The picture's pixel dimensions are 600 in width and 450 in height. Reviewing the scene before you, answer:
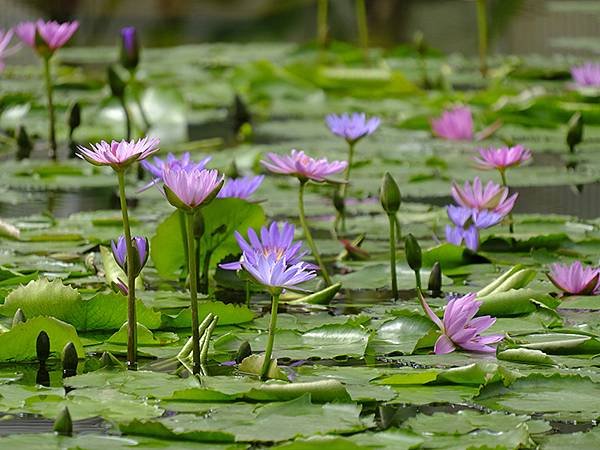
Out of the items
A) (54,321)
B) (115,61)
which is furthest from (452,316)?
(115,61)

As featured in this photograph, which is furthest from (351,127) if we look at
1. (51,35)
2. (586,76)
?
(586,76)

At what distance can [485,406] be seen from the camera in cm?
142

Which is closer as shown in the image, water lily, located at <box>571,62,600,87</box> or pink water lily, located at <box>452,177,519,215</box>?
pink water lily, located at <box>452,177,519,215</box>

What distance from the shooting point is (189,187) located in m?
1.47

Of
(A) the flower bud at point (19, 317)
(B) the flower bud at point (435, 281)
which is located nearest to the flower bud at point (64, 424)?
(A) the flower bud at point (19, 317)

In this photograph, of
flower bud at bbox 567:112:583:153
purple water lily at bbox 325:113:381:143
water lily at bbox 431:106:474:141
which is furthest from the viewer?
water lily at bbox 431:106:474:141

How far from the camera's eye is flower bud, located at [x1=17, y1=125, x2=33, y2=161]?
11.4 ft

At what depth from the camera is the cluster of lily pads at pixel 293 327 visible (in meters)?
1.35

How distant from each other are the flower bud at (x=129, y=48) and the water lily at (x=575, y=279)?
68.4 inches

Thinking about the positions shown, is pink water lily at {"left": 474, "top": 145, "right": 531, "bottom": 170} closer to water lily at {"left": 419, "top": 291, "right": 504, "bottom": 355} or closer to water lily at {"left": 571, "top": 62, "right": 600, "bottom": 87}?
water lily at {"left": 419, "top": 291, "right": 504, "bottom": 355}

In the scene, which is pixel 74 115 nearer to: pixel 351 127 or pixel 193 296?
pixel 351 127

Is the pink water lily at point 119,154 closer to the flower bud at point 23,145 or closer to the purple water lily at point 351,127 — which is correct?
the purple water lily at point 351,127

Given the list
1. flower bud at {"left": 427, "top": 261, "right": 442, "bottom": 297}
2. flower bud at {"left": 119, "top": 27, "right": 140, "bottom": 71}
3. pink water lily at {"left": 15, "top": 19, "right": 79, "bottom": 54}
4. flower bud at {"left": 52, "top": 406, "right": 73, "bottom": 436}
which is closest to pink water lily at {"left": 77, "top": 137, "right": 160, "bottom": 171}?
flower bud at {"left": 52, "top": 406, "right": 73, "bottom": 436}

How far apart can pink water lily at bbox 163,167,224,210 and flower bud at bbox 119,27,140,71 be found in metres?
1.98
